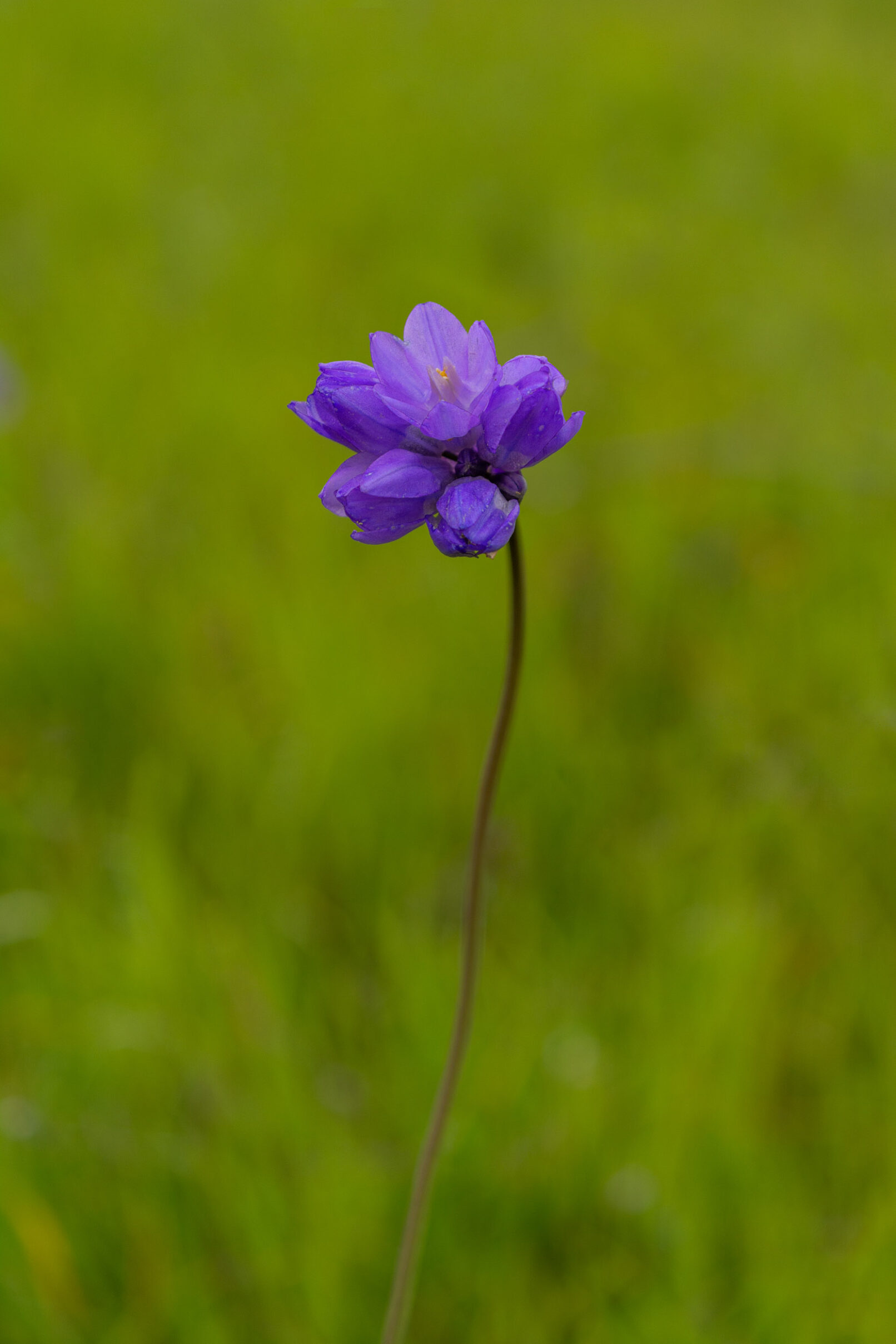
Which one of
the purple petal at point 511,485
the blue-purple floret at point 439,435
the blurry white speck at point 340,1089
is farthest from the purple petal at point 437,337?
the blurry white speck at point 340,1089

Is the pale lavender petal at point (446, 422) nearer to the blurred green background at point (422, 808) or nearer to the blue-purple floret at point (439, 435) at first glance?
the blue-purple floret at point (439, 435)

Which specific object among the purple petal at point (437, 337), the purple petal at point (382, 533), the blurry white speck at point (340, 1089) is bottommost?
the blurry white speck at point (340, 1089)

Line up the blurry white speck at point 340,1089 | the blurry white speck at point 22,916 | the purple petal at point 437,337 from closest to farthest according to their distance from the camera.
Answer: the purple petal at point 437,337 < the blurry white speck at point 340,1089 < the blurry white speck at point 22,916

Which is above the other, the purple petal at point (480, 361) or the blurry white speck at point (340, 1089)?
the purple petal at point (480, 361)

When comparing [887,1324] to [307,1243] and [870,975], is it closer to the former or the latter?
[870,975]

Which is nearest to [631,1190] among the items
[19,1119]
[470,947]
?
[470,947]

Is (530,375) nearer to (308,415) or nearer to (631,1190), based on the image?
(308,415)

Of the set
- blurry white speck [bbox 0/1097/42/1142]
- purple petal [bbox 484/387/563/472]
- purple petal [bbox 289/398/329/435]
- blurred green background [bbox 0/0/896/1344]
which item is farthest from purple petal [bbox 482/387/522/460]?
blurry white speck [bbox 0/1097/42/1142]
